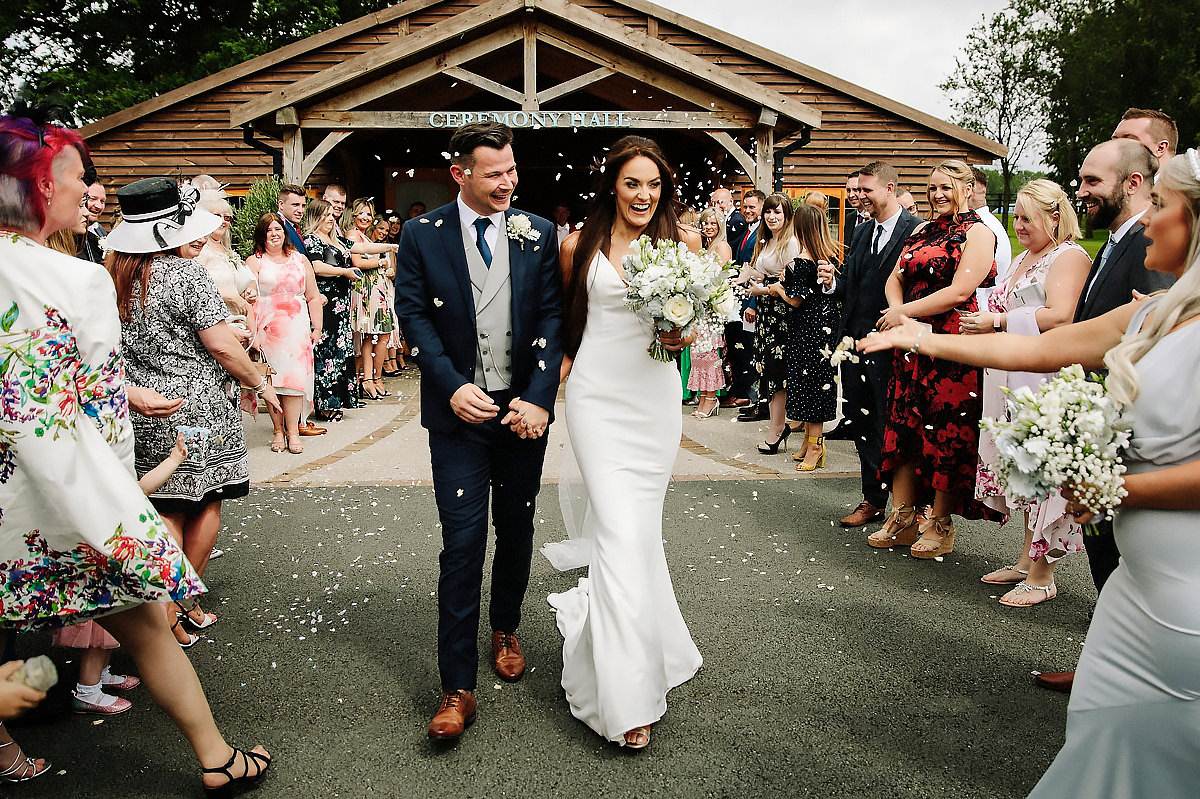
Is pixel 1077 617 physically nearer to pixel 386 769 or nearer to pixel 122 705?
pixel 386 769

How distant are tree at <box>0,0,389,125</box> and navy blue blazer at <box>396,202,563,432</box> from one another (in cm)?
2841

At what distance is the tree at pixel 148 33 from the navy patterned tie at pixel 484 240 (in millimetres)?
28361

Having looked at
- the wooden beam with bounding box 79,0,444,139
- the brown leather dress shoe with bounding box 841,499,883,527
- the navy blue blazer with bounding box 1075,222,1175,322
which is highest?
the wooden beam with bounding box 79,0,444,139

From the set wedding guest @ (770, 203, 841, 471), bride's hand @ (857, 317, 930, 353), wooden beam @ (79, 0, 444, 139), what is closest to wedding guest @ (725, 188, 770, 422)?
wedding guest @ (770, 203, 841, 471)

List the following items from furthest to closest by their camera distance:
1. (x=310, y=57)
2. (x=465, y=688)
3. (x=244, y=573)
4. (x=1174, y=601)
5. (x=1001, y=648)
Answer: (x=310, y=57) < (x=244, y=573) < (x=1001, y=648) < (x=465, y=688) < (x=1174, y=601)

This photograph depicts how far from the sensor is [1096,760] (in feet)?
7.26

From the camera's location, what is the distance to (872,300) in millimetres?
6098

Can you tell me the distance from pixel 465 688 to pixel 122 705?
1471mm

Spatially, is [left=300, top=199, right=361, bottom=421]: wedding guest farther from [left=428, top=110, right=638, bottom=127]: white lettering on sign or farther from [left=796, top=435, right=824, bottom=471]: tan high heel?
[left=796, top=435, right=824, bottom=471]: tan high heel

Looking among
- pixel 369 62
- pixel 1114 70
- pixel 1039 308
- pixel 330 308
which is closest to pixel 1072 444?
pixel 1039 308

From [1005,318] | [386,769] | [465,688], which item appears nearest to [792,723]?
[465,688]

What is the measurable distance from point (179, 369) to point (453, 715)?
2075mm

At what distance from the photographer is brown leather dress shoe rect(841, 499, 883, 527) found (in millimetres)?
6152

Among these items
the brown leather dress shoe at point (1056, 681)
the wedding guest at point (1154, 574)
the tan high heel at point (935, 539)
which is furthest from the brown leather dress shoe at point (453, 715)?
the tan high heel at point (935, 539)
